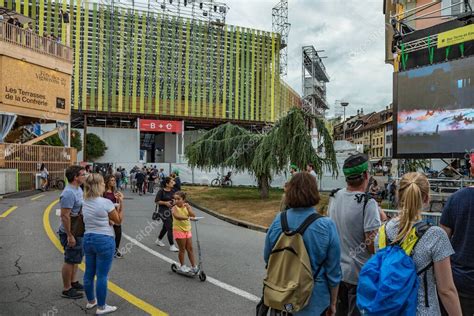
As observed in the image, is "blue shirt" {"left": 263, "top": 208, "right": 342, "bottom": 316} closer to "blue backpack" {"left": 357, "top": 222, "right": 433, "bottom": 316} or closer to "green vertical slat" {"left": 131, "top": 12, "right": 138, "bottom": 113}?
"blue backpack" {"left": 357, "top": 222, "right": 433, "bottom": 316}

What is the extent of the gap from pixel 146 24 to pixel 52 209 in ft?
147

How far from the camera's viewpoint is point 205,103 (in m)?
55.3

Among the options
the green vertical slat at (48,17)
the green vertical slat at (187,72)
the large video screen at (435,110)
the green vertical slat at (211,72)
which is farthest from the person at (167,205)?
the green vertical slat at (48,17)

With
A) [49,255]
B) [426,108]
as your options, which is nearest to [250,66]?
[426,108]

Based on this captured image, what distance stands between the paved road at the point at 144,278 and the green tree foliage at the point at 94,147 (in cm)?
3210

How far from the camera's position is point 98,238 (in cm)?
465

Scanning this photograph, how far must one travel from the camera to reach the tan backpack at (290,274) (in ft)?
8.46

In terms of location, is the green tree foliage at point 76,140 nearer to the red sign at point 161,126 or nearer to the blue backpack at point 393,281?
the red sign at point 161,126

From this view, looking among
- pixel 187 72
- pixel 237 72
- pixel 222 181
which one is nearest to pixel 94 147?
pixel 222 181

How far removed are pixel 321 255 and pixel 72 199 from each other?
12.7ft

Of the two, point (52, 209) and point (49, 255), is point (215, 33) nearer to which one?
point (52, 209)

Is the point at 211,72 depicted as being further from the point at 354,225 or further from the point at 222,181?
the point at 354,225

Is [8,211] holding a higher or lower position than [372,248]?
lower

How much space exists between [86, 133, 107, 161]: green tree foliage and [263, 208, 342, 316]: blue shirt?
4176 centimetres
